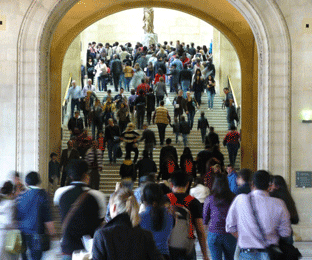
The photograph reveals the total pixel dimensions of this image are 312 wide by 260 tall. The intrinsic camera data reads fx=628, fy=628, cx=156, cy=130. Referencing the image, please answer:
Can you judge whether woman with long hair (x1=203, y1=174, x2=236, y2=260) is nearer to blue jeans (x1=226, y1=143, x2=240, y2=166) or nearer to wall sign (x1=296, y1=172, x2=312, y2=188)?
wall sign (x1=296, y1=172, x2=312, y2=188)

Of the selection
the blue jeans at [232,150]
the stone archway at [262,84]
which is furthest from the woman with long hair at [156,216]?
the blue jeans at [232,150]

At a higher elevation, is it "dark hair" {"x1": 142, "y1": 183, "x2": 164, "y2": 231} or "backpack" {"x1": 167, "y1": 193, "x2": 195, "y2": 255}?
"dark hair" {"x1": 142, "y1": 183, "x2": 164, "y2": 231}

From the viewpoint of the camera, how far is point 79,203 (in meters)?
6.15

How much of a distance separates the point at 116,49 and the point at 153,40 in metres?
7.19

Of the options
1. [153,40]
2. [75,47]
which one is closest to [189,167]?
[75,47]

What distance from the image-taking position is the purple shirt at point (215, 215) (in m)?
7.28

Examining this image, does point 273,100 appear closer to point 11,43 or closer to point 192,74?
point 11,43

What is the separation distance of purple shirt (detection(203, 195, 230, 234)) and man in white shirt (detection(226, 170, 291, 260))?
3.83ft

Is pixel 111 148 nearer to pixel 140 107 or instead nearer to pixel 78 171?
pixel 140 107

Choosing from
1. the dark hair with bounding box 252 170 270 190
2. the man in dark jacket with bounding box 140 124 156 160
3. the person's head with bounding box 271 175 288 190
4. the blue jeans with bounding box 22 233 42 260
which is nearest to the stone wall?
the man in dark jacket with bounding box 140 124 156 160

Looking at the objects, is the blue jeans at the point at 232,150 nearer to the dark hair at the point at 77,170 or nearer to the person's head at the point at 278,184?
the person's head at the point at 278,184

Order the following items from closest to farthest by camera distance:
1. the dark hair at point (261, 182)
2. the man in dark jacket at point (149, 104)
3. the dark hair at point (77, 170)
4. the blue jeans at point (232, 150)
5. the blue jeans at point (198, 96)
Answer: the dark hair at point (261, 182) < the dark hair at point (77, 170) < the blue jeans at point (232, 150) < the man in dark jacket at point (149, 104) < the blue jeans at point (198, 96)

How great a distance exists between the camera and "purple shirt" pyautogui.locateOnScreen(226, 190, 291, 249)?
5945 mm

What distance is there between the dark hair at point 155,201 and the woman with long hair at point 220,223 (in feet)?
5.08
